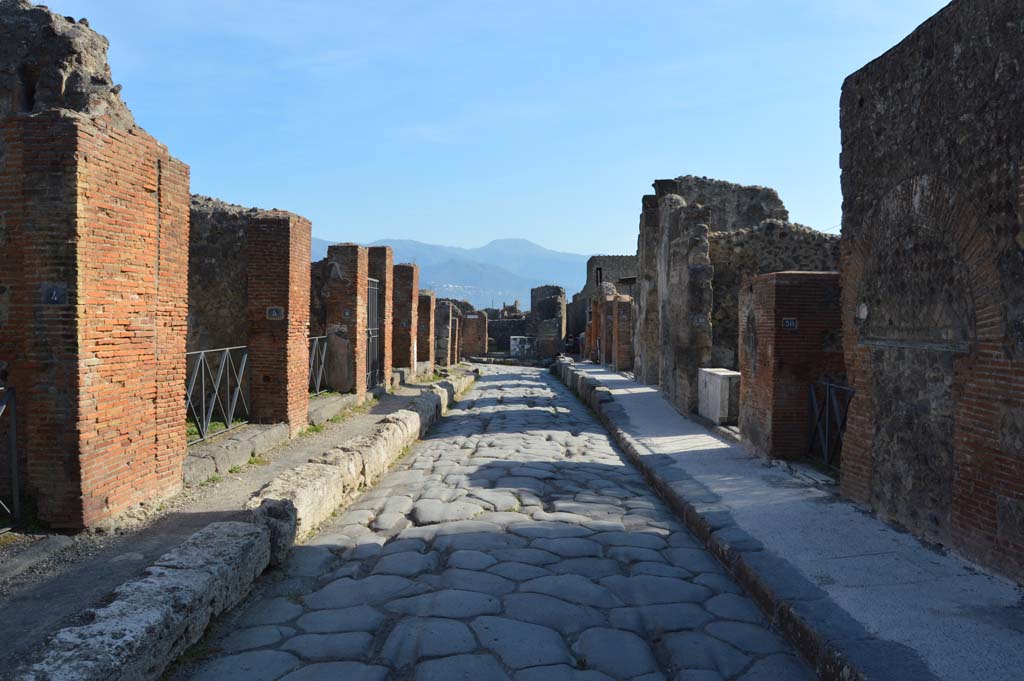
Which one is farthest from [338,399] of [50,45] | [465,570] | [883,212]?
[883,212]

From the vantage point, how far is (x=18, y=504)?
504 centimetres

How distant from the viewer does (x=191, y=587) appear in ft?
11.7

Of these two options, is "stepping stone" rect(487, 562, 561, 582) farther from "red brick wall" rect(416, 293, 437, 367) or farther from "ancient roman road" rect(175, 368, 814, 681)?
"red brick wall" rect(416, 293, 437, 367)

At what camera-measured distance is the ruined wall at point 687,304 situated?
41.0 ft

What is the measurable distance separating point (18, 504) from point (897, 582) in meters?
5.59

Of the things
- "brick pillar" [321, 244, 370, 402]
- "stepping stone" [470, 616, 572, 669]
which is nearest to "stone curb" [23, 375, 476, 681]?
"stepping stone" [470, 616, 572, 669]

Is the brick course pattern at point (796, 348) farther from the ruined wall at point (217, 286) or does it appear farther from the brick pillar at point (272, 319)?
the ruined wall at point (217, 286)

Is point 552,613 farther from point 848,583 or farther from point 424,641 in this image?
point 848,583

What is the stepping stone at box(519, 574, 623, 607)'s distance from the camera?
4273mm

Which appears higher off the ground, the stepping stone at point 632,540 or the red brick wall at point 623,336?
the red brick wall at point 623,336

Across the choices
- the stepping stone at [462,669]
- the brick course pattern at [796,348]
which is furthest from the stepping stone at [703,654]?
the brick course pattern at [796,348]

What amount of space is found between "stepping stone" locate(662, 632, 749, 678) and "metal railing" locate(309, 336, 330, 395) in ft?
31.6

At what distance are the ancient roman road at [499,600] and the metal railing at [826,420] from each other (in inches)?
71.5

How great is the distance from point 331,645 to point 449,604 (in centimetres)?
74
